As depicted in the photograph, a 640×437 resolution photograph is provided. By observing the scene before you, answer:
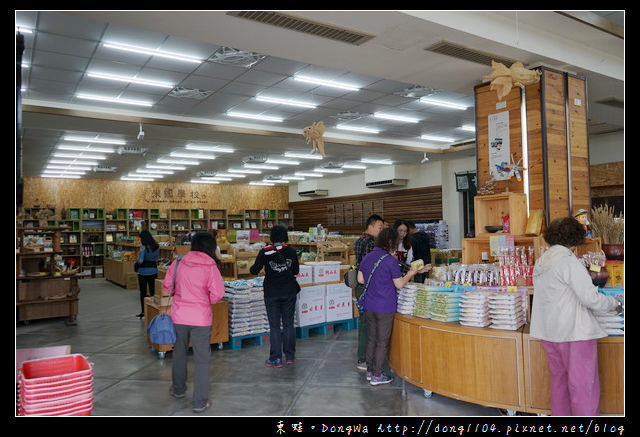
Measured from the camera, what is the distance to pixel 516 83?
4.66 meters

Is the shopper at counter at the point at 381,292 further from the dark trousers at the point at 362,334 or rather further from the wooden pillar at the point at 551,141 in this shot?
the wooden pillar at the point at 551,141

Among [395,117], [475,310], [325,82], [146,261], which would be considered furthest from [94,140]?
[475,310]

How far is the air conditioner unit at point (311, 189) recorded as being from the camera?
18.9 metres

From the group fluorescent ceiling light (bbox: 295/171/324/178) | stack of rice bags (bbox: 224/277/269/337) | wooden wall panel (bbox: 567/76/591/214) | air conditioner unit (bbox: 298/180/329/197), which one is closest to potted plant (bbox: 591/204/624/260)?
wooden wall panel (bbox: 567/76/591/214)

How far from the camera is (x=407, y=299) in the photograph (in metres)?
4.33

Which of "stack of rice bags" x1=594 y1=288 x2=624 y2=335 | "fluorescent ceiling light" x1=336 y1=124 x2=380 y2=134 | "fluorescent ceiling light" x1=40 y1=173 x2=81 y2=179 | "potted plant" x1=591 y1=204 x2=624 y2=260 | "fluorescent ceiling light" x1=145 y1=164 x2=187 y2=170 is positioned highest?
"fluorescent ceiling light" x1=336 y1=124 x2=380 y2=134

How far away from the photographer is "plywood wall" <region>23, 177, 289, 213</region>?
1670cm

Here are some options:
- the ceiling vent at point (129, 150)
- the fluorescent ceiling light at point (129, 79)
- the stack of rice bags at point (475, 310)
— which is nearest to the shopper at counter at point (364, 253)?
the stack of rice bags at point (475, 310)

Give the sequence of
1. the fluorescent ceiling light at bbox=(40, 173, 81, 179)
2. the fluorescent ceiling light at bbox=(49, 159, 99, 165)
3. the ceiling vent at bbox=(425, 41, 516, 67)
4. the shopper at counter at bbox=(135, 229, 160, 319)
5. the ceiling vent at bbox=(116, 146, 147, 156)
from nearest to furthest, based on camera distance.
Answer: the ceiling vent at bbox=(425, 41, 516, 67) < the shopper at counter at bbox=(135, 229, 160, 319) < the ceiling vent at bbox=(116, 146, 147, 156) < the fluorescent ceiling light at bbox=(49, 159, 99, 165) < the fluorescent ceiling light at bbox=(40, 173, 81, 179)

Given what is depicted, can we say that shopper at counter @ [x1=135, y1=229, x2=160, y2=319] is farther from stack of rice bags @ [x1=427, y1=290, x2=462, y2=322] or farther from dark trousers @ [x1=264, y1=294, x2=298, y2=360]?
stack of rice bags @ [x1=427, y1=290, x2=462, y2=322]

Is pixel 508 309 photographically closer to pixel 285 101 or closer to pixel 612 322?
pixel 612 322

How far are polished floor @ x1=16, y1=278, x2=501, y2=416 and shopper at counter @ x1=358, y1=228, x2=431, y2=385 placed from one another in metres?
0.34

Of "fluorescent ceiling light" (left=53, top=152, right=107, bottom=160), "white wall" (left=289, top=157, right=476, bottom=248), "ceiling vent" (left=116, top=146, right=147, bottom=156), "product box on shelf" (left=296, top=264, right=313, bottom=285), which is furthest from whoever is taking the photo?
"white wall" (left=289, top=157, right=476, bottom=248)
